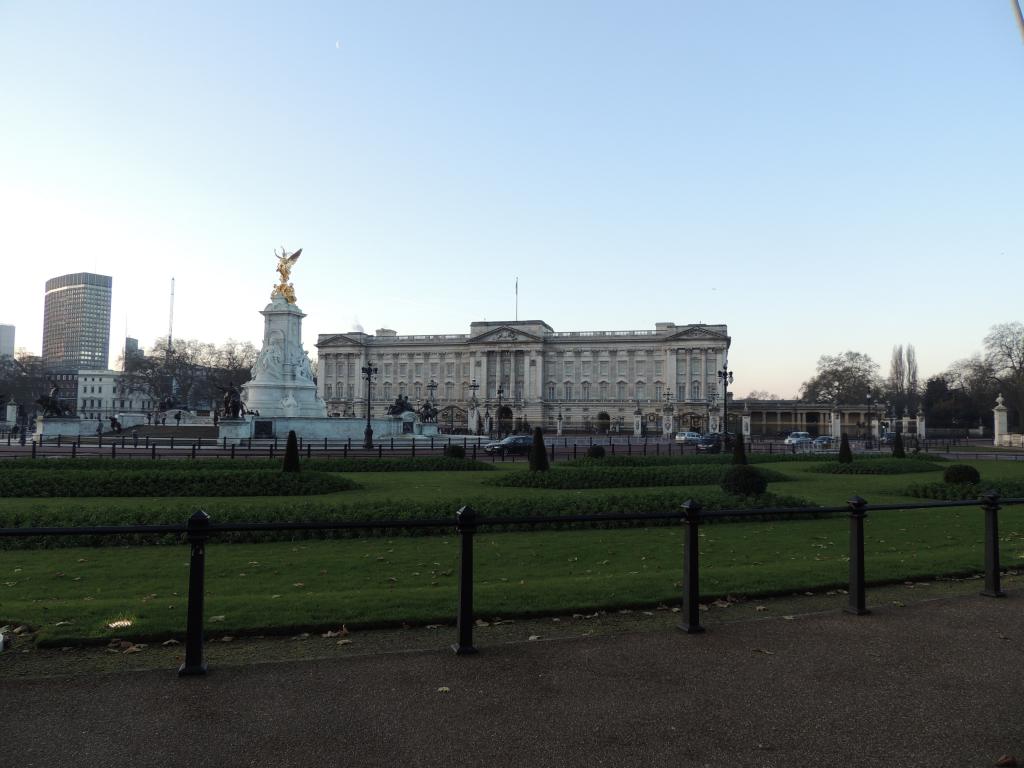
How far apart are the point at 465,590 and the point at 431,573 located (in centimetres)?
380

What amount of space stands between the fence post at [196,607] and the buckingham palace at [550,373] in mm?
116644

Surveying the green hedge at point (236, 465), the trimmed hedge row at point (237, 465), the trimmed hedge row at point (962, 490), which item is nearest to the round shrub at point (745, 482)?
the trimmed hedge row at point (962, 490)

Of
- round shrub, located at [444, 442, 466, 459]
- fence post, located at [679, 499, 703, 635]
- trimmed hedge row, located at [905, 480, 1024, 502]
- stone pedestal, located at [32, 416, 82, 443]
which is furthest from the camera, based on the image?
stone pedestal, located at [32, 416, 82, 443]

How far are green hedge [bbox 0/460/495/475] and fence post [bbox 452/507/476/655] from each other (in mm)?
17334

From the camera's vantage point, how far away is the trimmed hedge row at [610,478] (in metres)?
21.9

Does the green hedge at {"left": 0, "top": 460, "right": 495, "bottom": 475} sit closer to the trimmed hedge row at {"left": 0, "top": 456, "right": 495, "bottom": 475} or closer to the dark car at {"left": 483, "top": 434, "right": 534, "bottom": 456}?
the trimmed hedge row at {"left": 0, "top": 456, "right": 495, "bottom": 475}

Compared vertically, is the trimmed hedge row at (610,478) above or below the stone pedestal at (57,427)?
below

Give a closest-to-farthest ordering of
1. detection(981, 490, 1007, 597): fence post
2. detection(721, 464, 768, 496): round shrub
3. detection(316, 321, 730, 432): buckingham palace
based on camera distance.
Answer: detection(981, 490, 1007, 597): fence post → detection(721, 464, 768, 496): round shrub → detection(316, 321, 730, 432): buckingham palace

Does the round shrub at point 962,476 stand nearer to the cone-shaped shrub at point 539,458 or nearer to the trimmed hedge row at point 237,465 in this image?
the cone-shaped shrub at point 539,458

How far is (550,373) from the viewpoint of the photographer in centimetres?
13338

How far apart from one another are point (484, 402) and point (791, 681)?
125 meters

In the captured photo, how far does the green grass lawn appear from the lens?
688 centimetres

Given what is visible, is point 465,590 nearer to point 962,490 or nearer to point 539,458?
point 539,458

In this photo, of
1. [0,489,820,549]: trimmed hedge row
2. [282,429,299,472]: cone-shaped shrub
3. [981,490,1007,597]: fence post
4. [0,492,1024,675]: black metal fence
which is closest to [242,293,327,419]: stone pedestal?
[282,429,299,472]: cone-shaped shrub
